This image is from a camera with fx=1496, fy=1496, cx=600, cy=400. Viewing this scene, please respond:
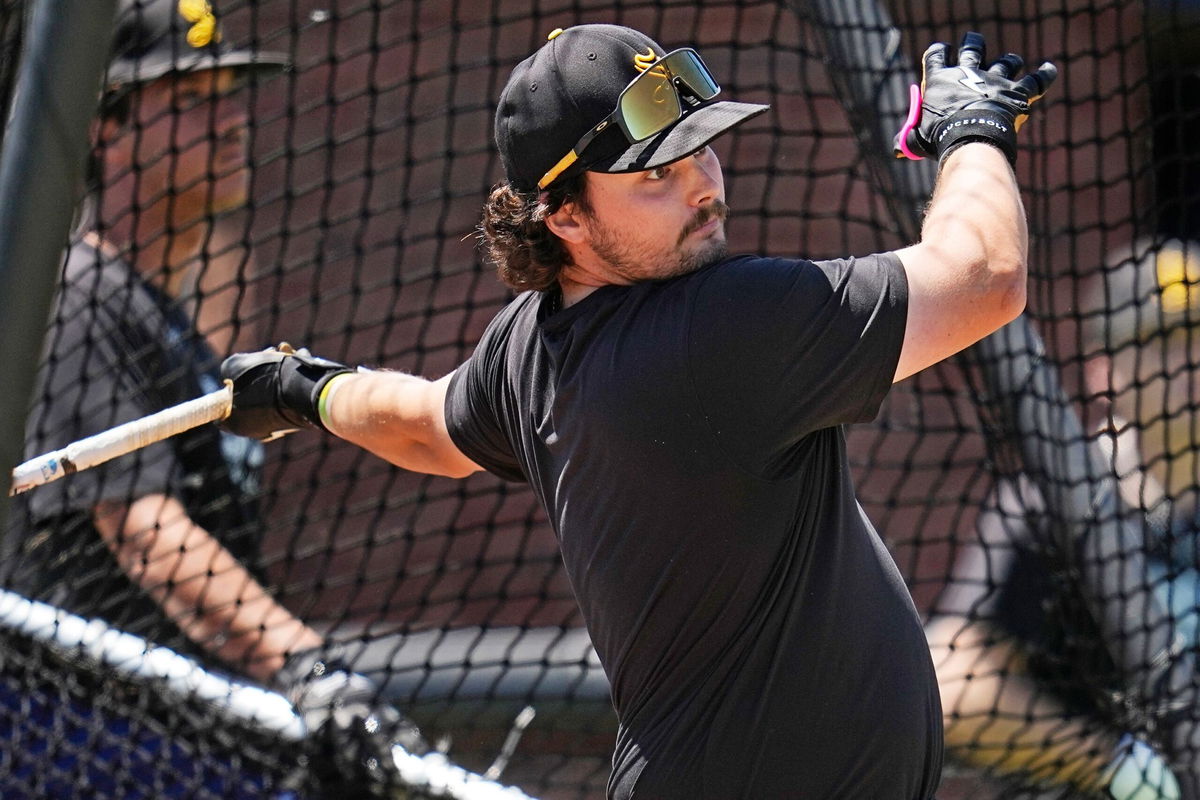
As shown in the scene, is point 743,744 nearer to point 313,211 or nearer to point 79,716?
point 79,716

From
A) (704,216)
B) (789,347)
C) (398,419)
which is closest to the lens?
(789,347)

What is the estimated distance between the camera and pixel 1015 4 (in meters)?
4.96

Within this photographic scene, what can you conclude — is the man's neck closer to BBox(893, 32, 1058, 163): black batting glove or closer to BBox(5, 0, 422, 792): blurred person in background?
BBox(893, 32, 1058, 163): black batting glove

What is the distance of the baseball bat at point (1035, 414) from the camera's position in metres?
2.56

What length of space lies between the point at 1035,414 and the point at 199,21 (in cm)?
175

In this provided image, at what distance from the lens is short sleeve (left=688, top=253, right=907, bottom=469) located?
1.55 m

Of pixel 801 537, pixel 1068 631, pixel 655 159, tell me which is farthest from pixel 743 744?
pixel 1068 631

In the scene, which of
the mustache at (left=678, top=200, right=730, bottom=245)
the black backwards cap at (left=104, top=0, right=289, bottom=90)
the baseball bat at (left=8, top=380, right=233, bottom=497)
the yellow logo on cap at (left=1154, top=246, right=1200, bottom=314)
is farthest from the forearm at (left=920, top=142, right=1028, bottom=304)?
the yellow logo on cap at (left=1154, top=246, right=1200, bottom=314)

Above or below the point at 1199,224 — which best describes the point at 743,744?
above

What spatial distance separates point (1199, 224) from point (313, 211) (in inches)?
121

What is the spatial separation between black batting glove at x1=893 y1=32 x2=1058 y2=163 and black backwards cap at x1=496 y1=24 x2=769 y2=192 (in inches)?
8.6

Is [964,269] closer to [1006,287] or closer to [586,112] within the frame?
[1006,287]

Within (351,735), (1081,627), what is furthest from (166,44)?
(1081,627)

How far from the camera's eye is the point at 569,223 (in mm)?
1693
